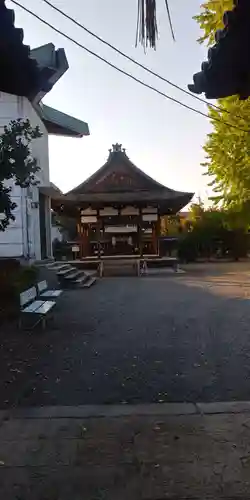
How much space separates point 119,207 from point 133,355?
19.8 meters

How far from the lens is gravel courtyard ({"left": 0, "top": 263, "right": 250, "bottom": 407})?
5855mm

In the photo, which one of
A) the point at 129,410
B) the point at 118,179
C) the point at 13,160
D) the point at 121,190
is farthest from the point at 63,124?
the point at 129,410

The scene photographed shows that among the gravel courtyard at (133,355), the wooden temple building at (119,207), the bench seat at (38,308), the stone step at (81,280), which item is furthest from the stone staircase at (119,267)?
the bench seat at (38,308)

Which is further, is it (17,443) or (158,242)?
(158,242)

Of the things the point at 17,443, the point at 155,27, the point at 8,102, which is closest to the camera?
the point at 155,27

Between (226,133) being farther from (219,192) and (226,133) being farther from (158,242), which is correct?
(158,242)

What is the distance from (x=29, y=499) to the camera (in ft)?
11.2

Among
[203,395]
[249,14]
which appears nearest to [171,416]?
[203,395]

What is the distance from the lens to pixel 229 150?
1762 cm

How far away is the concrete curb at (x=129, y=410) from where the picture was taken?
5.05 metres

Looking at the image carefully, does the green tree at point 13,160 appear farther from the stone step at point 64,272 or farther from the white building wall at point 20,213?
the stone step at point 64,272

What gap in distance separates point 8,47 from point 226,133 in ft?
46.1

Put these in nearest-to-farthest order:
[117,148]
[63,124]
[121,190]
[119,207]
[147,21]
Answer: [147,21] < [63,124] < [119,207] < [121,190] < [117,148]

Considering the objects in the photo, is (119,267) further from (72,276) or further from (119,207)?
(72,276)
